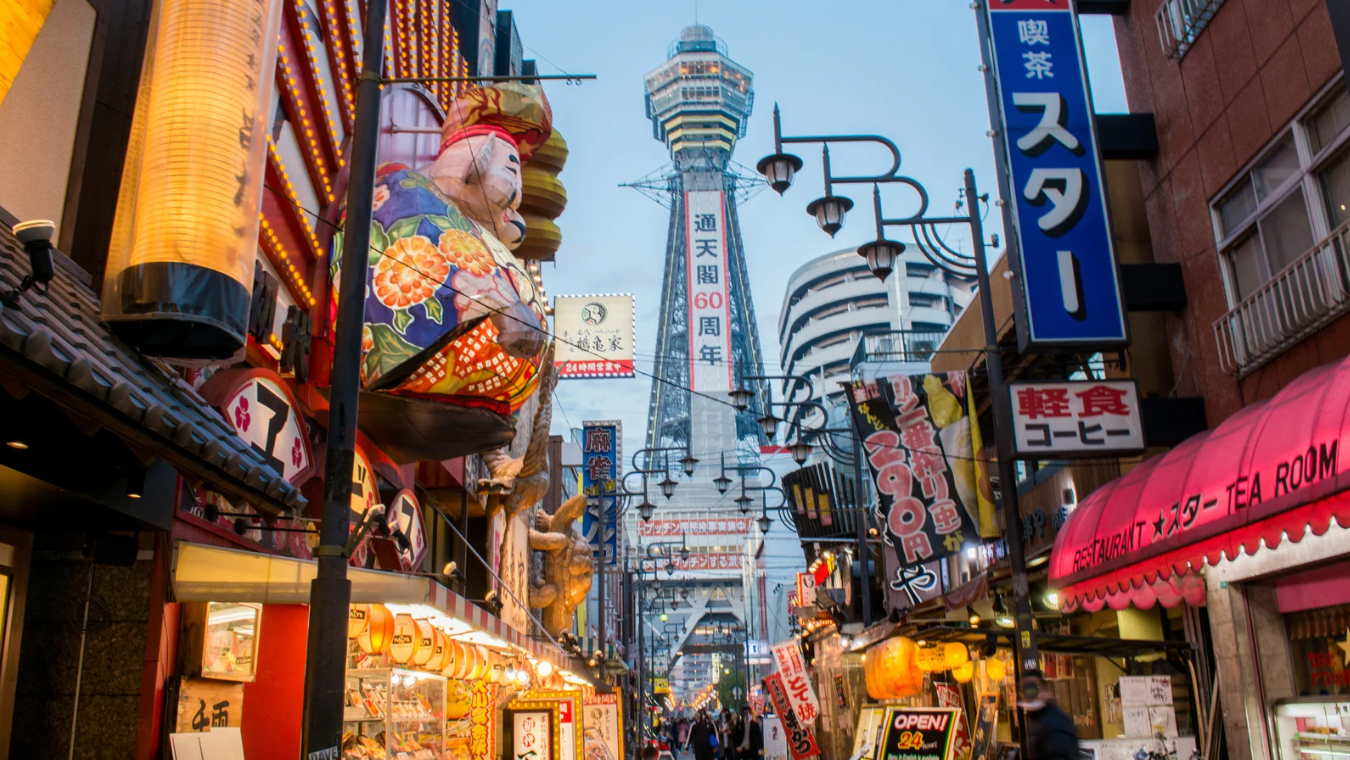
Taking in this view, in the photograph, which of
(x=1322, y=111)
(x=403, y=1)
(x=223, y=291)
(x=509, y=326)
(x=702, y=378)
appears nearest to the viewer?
(x=223, y=291)

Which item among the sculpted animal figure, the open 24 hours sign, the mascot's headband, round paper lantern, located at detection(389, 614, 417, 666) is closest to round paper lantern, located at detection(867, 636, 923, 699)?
the open 24 hours sign

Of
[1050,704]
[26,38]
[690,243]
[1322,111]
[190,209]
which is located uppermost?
[690,243]

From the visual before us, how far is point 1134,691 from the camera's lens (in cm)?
1106

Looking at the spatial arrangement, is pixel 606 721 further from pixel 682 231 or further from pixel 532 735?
pixel 682 231

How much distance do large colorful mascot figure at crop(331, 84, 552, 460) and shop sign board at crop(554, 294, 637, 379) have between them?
26.1 m

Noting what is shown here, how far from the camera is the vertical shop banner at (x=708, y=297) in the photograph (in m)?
82.9

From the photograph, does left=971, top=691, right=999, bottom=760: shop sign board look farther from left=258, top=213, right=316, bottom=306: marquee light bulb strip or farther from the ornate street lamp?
left=258, top=213, right=316, bottom=306: marquee light bulb strip

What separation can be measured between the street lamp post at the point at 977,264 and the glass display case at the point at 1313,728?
248 centimetres

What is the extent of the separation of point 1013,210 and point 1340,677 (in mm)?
6253

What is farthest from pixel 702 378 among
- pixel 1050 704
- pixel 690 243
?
pixel 1050 704

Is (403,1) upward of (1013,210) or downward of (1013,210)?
upward

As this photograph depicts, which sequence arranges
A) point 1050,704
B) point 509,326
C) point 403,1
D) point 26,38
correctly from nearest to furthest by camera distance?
1. point 26,38
2. point 1050,704
3. point 509,326
4. point 403,1

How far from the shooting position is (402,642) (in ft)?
36.2

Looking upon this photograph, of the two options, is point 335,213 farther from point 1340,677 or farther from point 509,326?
Result: point 1340,677
